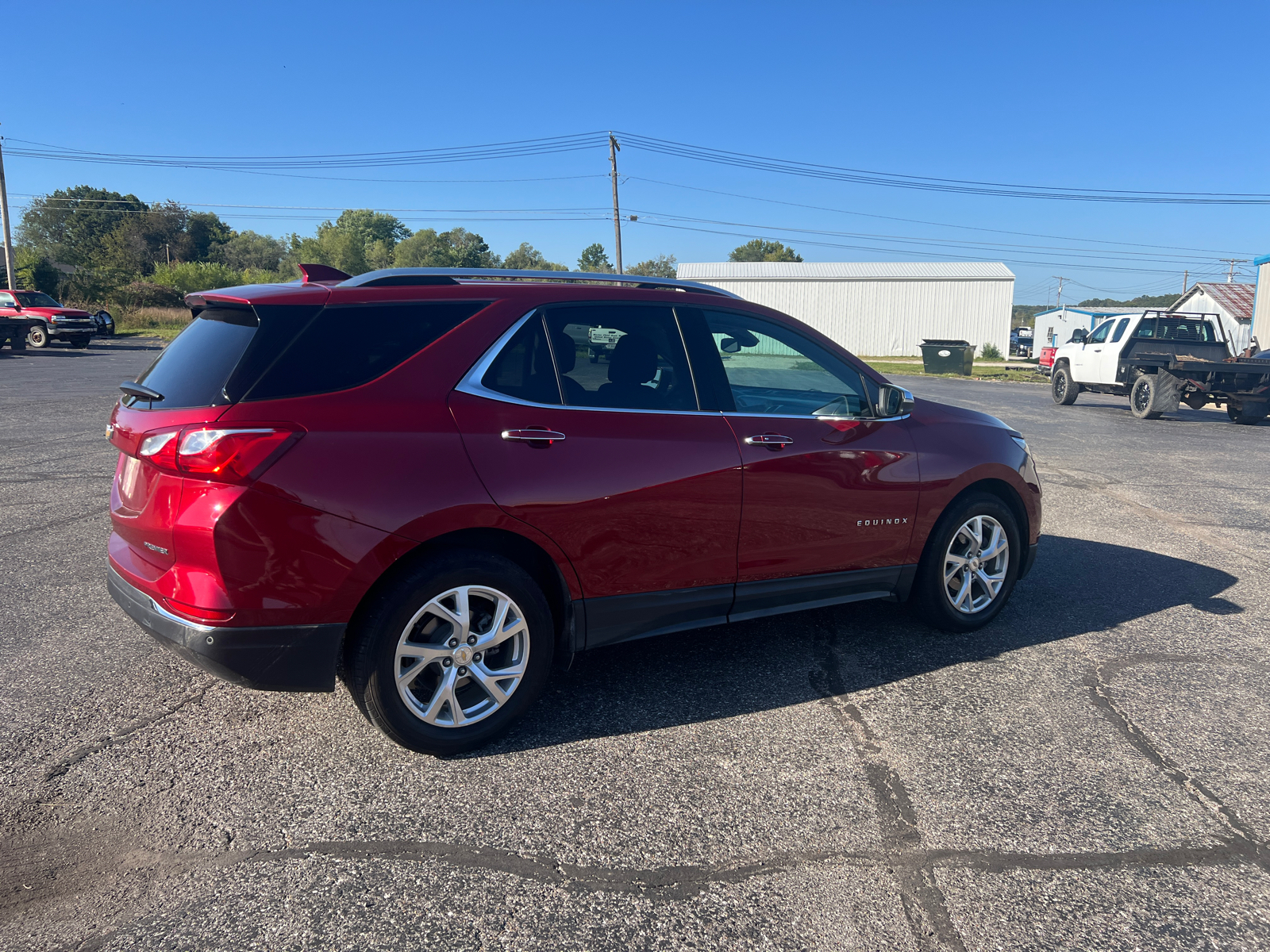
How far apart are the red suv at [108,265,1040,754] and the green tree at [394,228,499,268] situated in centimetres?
8862

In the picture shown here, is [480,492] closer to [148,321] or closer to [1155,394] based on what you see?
[1155,394]

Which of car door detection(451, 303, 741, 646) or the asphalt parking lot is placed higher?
car door detection(451, 303, 741, 646)

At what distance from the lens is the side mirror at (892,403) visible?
14.6ft

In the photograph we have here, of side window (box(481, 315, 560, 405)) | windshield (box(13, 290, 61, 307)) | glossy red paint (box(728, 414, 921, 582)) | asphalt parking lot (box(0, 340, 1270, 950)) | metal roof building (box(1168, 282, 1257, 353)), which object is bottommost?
asphalt parking lot (box(0, 340, 1270, 950))

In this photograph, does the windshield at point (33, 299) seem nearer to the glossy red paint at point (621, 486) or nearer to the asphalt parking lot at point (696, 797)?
the asphalt parking lot at point (696, 797)

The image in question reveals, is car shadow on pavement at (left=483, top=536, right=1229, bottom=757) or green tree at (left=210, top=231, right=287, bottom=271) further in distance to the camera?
green tree at (left=210, top=231, right=287, bottom=271)

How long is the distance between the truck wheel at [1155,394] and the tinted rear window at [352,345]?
17104 millimetres

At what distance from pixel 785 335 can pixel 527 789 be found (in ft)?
7.96

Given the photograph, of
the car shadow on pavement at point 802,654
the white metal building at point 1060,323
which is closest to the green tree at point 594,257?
the white metal building at point 1060,323

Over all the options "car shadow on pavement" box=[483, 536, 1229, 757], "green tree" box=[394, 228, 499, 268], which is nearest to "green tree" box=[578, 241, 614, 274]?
"green tree" box=[394, 228, 499, 268]

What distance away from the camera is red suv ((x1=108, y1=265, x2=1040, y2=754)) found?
9.87ft

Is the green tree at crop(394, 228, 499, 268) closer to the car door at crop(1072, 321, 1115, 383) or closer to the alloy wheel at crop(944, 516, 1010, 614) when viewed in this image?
the car door at crop(1072, 321, 1115, 383)

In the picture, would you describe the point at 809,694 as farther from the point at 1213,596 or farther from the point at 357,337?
the point at 1213,596

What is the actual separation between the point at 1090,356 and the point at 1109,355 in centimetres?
72
